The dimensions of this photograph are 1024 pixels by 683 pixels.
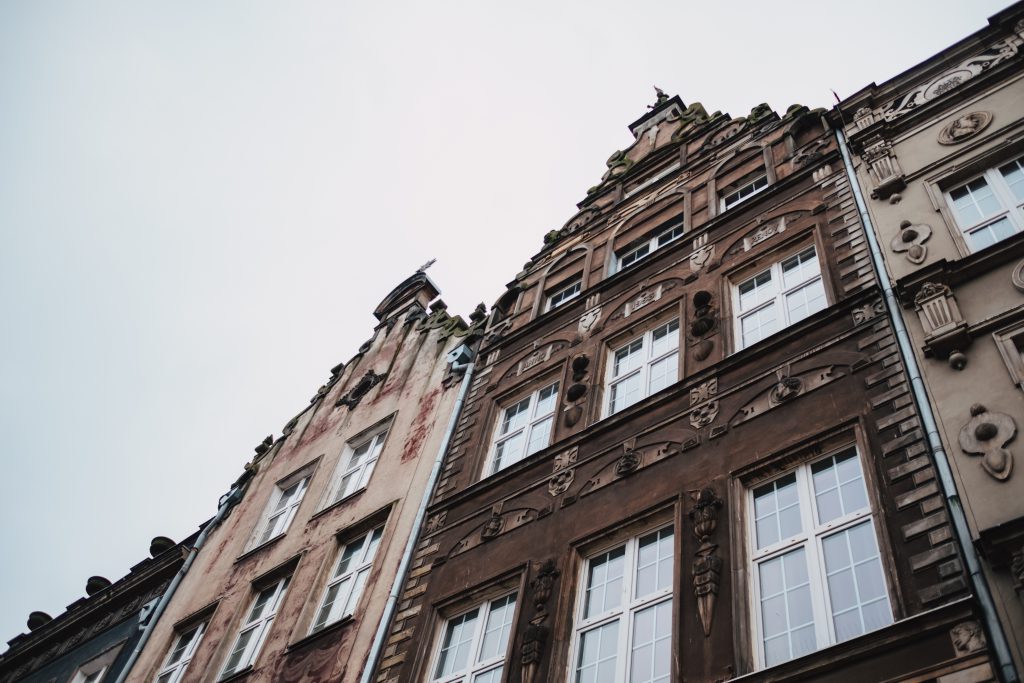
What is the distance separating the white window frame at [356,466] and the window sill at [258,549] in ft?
3.43

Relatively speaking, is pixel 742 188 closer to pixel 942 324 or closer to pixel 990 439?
pixel 942 324

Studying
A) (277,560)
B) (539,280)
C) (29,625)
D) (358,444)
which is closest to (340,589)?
(277,560)

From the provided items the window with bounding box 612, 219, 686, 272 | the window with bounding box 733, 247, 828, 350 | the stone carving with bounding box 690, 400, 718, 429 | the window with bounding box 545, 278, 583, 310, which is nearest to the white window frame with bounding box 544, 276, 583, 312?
the window with bounding box 545, 278, 583, 310

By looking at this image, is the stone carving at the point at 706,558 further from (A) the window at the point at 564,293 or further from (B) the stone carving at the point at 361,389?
(B) the stone carving at the point at 361,389

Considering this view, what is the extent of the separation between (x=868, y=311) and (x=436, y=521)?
23.1 feet

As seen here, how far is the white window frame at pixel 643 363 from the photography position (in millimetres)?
14503

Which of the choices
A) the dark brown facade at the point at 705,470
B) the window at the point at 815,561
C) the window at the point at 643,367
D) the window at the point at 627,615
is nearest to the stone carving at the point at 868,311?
the dark brown facade at the point at 705,470

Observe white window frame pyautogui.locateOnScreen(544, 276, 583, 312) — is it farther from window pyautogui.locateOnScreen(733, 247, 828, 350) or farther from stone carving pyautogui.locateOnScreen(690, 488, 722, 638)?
stone carving pyautogui.locateOnScreen(690, 488, 722, 638)

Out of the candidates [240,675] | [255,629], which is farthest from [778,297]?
[255,629]

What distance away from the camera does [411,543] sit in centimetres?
1490

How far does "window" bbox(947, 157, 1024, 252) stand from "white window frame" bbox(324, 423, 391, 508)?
35.5 ft

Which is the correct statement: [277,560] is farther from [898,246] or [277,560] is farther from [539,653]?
[898,246]

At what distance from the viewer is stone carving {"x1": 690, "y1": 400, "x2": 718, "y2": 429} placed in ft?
40.5

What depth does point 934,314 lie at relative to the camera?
10.9 m
